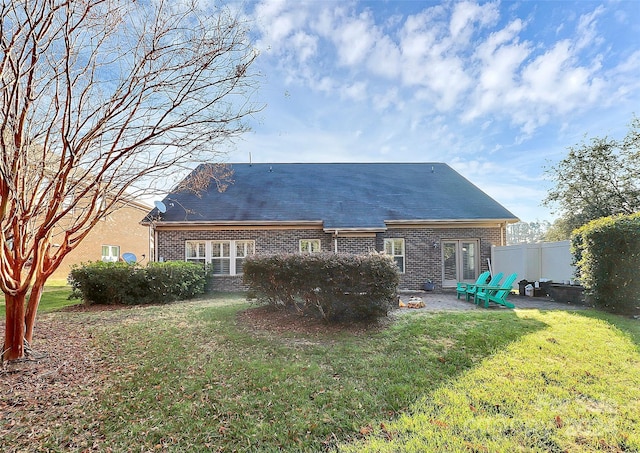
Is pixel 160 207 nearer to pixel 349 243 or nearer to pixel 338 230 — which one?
pixel 338 230

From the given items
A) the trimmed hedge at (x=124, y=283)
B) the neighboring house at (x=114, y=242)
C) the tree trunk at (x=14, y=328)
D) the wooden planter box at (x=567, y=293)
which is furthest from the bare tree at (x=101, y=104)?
the neighboring house at (x=114, y=242)

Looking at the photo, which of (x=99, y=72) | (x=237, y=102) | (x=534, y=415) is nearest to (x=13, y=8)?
(x=99, y=72)

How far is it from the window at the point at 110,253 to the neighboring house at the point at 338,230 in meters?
11.1

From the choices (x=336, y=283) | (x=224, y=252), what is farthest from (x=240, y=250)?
(x=336, y=283)

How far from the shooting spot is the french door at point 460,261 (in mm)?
13688

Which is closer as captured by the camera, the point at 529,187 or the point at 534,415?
the point at 534,415

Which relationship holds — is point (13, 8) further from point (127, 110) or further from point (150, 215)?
point (150, 215)

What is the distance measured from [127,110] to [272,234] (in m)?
8.78

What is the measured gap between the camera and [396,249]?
13.5 meters

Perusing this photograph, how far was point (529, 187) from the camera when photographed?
22750mm

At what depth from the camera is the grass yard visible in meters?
2.88

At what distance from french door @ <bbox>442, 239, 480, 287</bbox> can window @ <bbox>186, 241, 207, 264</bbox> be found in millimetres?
10635

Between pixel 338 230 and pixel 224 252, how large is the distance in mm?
5114

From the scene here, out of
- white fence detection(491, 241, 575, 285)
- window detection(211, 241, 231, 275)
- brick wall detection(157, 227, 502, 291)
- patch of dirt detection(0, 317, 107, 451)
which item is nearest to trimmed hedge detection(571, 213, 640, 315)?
white fence detection(491, 241, 575, 285)
